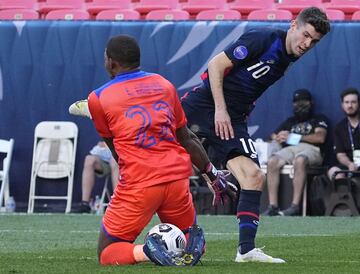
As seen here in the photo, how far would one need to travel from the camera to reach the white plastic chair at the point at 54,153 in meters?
15.7

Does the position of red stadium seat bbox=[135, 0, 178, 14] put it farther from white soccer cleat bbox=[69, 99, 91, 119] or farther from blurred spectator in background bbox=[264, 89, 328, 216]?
white soccer cleat bbox=[69, 99, 91, 119]

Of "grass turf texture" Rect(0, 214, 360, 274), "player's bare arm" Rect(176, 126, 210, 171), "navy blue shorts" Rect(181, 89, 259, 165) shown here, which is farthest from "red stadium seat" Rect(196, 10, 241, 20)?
"player's bare arm" Rect(176, 126, 210, 171)

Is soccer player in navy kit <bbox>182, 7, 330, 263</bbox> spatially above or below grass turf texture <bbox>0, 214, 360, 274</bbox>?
above

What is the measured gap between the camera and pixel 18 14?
16875 mm

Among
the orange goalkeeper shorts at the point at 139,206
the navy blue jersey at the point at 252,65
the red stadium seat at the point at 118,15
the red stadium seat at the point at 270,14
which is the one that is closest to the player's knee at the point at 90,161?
the red stadium seat at the point at 118,15

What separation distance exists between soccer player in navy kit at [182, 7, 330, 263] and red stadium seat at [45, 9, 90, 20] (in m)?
8.38

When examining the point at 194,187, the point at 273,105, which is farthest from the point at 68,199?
the point at 273,105

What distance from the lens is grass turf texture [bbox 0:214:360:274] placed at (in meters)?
7.27

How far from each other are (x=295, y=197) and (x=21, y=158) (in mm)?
3932

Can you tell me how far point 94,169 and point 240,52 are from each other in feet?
24.6

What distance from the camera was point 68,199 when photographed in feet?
51.4

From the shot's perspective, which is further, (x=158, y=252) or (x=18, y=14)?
(x=18, y=14)

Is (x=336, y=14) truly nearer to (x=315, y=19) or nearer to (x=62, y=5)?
(x=62, y=5)

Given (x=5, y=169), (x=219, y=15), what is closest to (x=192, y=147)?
(x=5, y=169)
